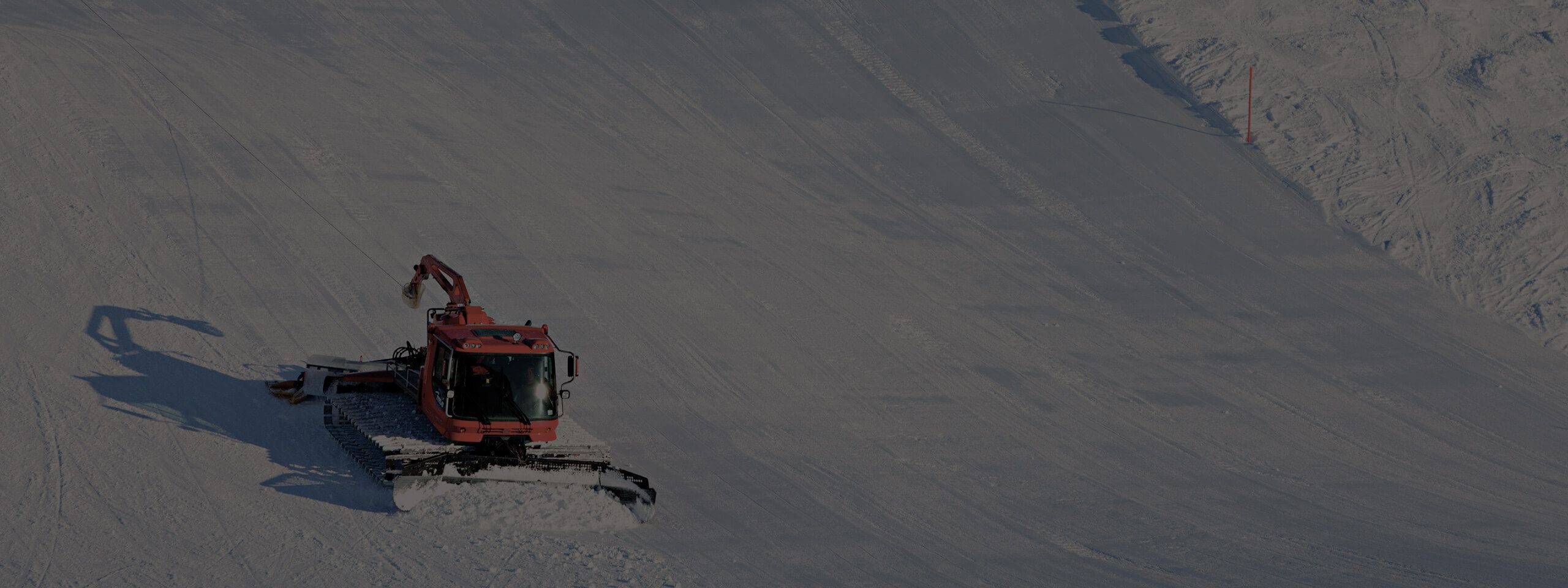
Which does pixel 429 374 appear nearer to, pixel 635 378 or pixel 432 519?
pixel 432 519

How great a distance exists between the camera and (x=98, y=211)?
20922mm

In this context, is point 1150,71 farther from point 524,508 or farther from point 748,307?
point 524,508

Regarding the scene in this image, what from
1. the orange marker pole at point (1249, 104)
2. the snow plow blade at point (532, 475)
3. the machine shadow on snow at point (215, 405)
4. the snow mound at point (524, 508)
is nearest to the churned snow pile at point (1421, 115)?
the orange marker pole at point (1249, 104)

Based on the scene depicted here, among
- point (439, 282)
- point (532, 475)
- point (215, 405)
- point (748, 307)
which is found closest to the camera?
point (532, 475)

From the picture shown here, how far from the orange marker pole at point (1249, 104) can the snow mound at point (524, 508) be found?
58.9 ft

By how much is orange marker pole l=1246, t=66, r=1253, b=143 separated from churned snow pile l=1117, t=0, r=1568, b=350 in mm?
85

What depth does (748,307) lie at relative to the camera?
21.8 m

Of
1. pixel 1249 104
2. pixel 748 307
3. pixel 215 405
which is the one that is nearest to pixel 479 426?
pixel 215 405

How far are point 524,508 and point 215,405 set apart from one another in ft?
15.9

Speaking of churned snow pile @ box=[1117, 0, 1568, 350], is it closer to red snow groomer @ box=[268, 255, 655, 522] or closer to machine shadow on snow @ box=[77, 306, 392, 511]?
red snow groomer @ box=[268, 255, 655, 522]

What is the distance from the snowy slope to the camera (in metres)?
14.0

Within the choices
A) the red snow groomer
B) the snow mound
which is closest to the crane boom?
the red snow groomer

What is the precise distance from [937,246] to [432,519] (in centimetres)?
1295

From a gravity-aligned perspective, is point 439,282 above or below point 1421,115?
below
